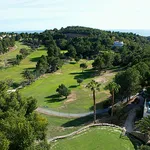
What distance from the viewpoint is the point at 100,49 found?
136500 mm

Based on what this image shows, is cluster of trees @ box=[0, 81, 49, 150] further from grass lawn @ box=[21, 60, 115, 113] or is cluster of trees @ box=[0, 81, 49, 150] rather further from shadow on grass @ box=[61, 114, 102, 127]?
grass lawn @ box=[21, 60, 115, 113]

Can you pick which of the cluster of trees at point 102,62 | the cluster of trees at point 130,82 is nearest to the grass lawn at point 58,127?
the cluster of trees at point 130,82

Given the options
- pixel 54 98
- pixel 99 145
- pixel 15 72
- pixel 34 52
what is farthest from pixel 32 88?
pixel 34 52

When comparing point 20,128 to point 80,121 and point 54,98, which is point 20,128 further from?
point 54,98

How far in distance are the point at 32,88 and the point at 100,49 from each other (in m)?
69.1

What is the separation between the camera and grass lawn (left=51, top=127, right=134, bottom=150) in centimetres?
3697

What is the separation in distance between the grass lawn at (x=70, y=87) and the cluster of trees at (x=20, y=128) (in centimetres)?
1598

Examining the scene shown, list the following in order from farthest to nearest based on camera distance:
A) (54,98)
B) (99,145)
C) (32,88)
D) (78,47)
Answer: (78,47)
(32,88)
(54,98)
(99,145)

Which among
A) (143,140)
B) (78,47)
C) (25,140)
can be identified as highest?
(78,47)

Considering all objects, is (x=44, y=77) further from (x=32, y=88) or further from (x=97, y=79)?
(x=97, y=79)

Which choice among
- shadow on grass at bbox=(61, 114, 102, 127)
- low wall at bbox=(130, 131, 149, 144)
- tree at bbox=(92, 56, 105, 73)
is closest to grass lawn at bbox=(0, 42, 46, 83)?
tree at bbox=(92, 56, 105, 73)

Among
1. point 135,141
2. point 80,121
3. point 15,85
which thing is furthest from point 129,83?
point 15,85

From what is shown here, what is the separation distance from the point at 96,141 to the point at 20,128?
45.9ft

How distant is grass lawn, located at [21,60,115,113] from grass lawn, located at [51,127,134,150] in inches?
666
